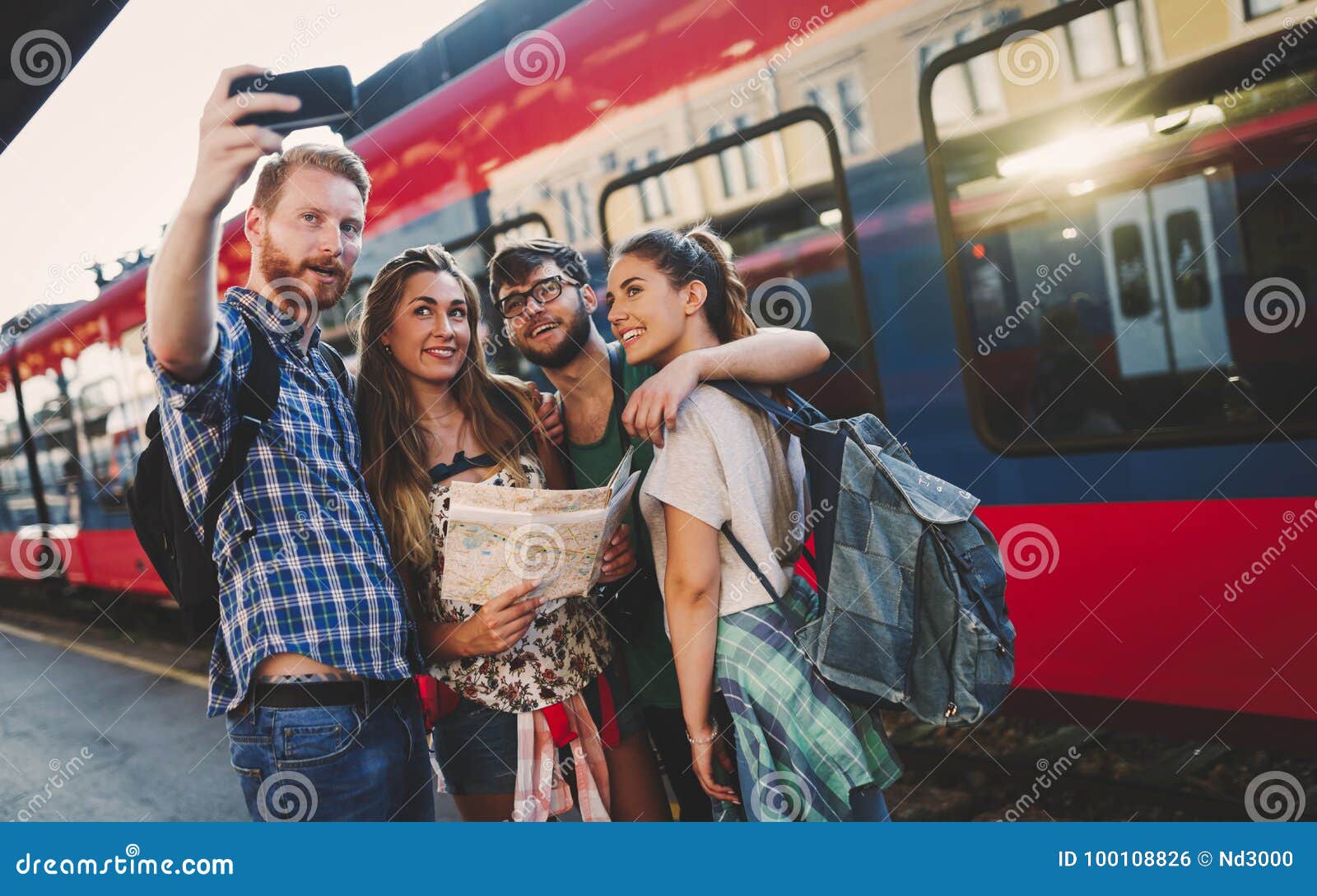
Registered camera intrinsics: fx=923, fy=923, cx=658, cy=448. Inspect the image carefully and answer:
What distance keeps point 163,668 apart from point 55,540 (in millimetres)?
3096

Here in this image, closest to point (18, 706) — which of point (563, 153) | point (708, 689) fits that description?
point (563, 153)

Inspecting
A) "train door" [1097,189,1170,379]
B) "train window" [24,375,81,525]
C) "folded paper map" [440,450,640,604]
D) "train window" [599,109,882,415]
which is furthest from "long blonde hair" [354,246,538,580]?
"train window" [24,375,81,525]

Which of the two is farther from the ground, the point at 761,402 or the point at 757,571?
the point at 761,402

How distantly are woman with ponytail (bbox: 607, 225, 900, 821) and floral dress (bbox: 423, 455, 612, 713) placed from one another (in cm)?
30

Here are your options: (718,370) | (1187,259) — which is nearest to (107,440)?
(718,370)

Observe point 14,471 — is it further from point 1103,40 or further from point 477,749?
point 1103,40

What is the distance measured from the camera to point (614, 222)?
3.62 metres

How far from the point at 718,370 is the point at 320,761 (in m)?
1.01

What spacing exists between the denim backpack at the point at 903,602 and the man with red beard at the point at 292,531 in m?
0.81

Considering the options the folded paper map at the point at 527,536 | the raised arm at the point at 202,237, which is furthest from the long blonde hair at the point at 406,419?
the raised arm at the point at 202,237

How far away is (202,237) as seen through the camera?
1.43 m

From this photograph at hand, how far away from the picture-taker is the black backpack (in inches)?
61.7

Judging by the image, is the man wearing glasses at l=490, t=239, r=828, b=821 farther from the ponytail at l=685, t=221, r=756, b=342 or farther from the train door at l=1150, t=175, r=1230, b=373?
the train door at l=1150, t=175, r=1230, b=373

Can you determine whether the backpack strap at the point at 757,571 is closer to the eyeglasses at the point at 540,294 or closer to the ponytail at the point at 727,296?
the ponytail at the point at 727,296
